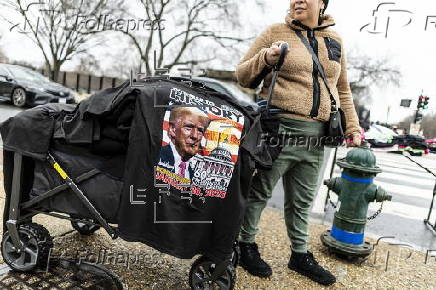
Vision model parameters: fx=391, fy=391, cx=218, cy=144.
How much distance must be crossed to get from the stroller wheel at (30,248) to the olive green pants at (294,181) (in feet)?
4.62

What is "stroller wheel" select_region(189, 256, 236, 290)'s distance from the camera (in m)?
2.44

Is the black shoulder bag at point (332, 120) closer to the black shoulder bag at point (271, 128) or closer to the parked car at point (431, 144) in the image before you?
the black shoulder bag at point (271, 128)

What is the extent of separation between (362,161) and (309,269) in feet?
3.56

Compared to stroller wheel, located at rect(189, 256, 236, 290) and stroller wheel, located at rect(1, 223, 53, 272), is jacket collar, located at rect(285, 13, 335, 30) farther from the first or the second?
stroller wheel, located at rect(1, 223, 53, 272)

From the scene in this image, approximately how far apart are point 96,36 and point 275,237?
20.4 meters

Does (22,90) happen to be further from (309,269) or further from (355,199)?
(309,269)

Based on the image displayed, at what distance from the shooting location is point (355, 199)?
11.5 feet

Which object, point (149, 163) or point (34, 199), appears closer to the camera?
point (149, 163)

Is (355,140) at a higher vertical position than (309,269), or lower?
higher

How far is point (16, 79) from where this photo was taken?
42.1 ft

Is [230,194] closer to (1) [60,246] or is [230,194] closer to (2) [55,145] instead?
(2) [55,145]

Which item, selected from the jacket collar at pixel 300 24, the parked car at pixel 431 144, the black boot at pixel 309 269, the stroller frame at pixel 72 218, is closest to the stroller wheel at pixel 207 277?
the stroller frame at pixel 72 218

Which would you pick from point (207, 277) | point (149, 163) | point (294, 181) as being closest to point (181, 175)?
point (149, 163)

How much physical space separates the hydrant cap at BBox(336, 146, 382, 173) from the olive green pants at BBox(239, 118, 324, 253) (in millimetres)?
539
